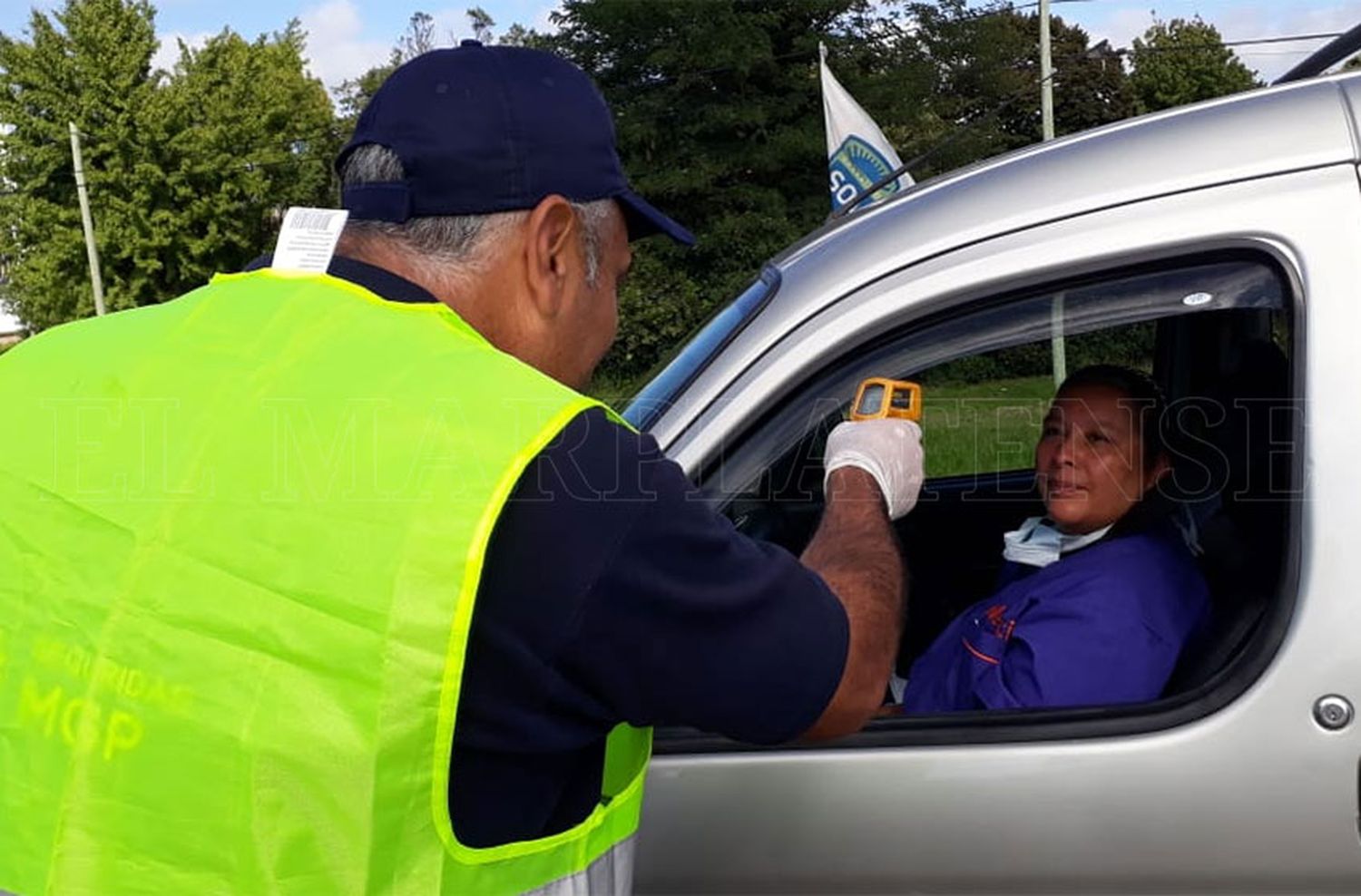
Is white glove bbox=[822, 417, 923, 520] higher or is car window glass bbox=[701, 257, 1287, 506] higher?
car window glass bbox=[701, 257, 1287, 506]

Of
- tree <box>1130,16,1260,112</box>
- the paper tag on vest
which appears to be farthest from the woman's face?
tree <box>1130,16,1260,112</box>

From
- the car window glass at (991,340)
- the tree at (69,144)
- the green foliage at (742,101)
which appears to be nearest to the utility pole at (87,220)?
the tree at (69,144)

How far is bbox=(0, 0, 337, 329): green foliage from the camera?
111 ft

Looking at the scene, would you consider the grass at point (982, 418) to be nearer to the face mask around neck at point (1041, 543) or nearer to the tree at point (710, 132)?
the face mask around neck at point (1041, 543)

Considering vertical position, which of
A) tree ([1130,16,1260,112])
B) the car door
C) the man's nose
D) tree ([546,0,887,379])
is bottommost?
the car door

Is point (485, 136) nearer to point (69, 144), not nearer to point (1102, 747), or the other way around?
point (1102, 747)

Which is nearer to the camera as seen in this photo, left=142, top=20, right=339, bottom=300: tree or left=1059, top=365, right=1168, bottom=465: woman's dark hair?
left=1059, top=365, right=1168, bottom=465: woman's dark hair

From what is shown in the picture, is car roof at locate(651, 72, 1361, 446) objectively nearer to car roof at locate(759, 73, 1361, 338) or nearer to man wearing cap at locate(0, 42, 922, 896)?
car roof at locate(759, 73, 1361, 338)

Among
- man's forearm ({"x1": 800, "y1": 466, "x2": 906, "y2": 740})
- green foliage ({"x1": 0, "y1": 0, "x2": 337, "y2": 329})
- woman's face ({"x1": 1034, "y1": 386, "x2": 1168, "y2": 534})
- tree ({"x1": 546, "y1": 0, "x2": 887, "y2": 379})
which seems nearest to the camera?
man's forearm ({"x1": 800, "y1": 466, "x2": 906, "y2": 740})

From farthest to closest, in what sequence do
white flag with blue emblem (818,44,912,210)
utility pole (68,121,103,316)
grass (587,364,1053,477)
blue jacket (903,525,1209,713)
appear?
utility pole (68,121,103,316) → white flag with blue emblem (818,44,912,210) → grass (587,364,1053,477) → blue jacket (903,525,1209,713)

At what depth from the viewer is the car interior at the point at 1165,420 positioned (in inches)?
71.1

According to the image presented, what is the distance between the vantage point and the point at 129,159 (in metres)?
34.0

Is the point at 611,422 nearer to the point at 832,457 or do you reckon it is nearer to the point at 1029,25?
the point at 832,457

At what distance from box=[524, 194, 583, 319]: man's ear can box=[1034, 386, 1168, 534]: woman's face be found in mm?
1377
